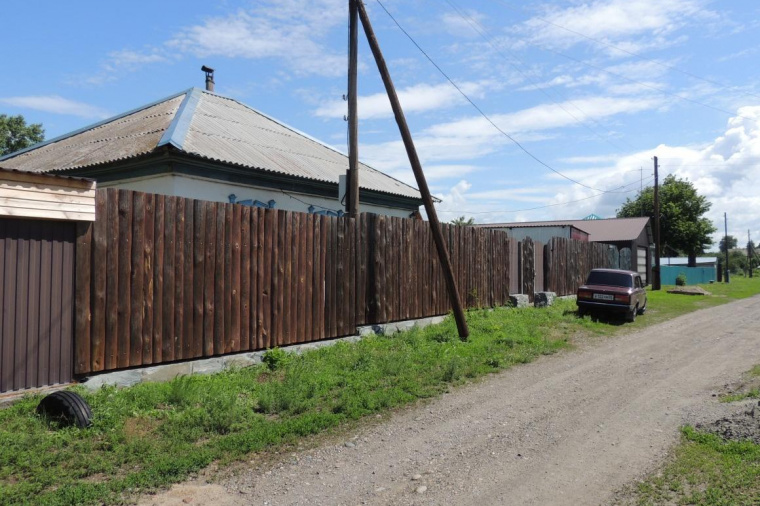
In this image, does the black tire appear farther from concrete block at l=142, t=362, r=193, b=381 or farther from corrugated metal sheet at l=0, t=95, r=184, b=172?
corrugated metal sheet at l=0, t=95, r=184, b=172

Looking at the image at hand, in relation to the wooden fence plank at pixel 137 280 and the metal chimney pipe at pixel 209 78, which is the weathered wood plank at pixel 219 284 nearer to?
the wooden fence plank at pixel 137 280

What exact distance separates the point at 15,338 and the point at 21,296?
45 cm

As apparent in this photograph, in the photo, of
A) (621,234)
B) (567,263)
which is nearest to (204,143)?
(567,263)

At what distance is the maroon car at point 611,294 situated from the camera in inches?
624

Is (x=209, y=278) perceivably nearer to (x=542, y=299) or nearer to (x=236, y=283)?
(x=236, y=283)

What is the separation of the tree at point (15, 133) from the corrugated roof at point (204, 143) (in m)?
23.2

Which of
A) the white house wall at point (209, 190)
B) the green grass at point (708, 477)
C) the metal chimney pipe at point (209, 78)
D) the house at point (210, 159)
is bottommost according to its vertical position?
the green grass at point (708, 477)

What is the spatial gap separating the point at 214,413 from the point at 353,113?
23.5 feet

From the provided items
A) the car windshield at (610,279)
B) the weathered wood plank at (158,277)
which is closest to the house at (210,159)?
the weathered wood plank at (158,277)

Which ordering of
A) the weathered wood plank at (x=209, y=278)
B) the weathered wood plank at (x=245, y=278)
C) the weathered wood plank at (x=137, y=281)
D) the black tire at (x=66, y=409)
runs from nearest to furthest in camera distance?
the black tire at (x=66, y=409) → the weathered wood plank at (x=137, y=281) → the weathered wood plank at (x=209, y=278) → the weathered wood plank at (x=245, y=278)

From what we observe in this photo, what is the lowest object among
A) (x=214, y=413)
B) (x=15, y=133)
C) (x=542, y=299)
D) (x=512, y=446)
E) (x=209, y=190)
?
(x=512, y=446)

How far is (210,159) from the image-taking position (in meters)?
10.7

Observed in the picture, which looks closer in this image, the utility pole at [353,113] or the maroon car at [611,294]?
the utility pole at [353,113]

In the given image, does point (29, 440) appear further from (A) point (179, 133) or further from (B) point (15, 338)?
(A) point (179, 133)
